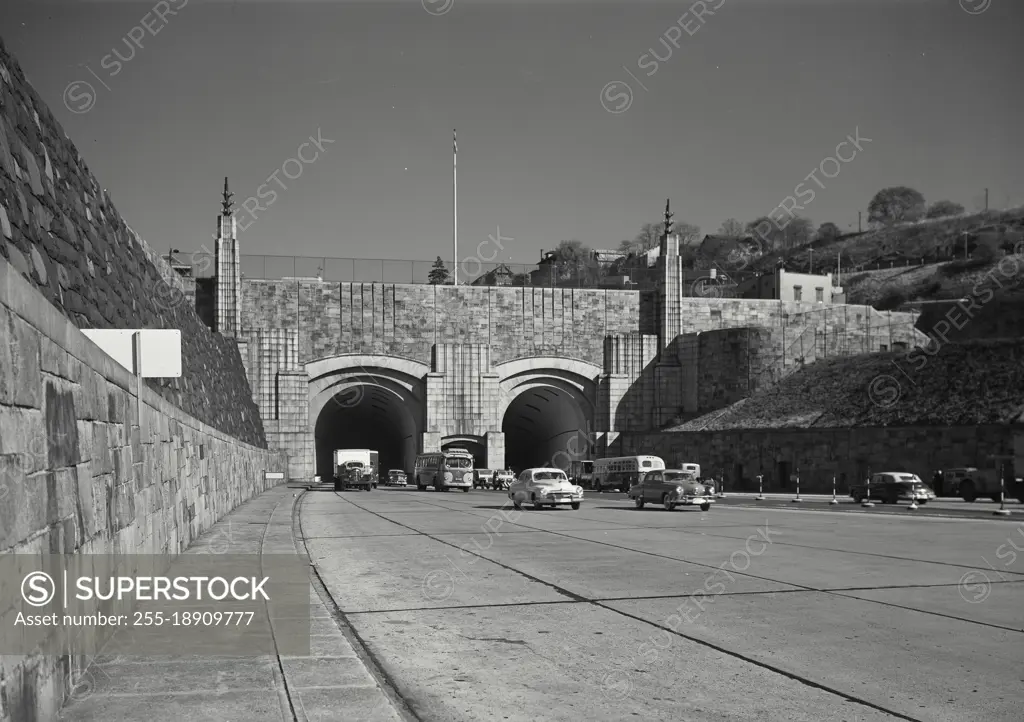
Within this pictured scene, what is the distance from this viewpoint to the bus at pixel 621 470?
1813 inches

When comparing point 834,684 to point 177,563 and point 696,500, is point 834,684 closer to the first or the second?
point 177,563

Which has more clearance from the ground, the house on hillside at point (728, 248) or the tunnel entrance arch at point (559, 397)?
the house on hillside at point (728, 248)

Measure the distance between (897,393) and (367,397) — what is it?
31.2m

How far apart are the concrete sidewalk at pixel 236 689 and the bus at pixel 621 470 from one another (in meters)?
38.7

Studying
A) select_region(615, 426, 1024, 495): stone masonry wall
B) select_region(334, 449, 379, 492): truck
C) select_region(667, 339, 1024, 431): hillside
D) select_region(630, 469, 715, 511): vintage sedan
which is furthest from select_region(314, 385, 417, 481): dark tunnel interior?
select_region(630, 469, 715, 511): vintage sedan

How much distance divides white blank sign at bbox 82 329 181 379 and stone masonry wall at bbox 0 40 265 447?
0.61 m

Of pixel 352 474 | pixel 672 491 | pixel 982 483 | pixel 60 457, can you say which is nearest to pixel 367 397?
pixel 352 474

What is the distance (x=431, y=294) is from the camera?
58.5 metres

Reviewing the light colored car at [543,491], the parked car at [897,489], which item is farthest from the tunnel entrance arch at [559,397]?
the light colored car at [543,491]

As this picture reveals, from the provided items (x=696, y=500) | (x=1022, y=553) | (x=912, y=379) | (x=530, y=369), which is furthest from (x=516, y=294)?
(x=1022, y=553)

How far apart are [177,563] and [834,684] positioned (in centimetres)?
815

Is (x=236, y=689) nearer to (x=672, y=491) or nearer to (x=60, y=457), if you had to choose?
(x=60, y=457)

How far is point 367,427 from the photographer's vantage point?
7356 cm

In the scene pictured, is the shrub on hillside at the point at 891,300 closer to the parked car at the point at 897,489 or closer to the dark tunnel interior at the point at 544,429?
the dark tunnel interior at the point at 544,429
